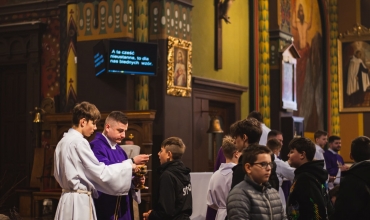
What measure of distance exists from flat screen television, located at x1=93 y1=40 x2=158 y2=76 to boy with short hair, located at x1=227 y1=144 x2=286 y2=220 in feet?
22.2

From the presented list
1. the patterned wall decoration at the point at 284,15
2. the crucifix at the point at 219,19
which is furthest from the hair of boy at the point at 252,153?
the patterned wall decoration at the point at 284,15

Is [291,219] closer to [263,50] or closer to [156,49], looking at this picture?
[156,49]

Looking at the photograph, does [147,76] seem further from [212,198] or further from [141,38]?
[212,198]

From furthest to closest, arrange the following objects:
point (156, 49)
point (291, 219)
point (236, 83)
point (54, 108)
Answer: point (236, 83) → point (54, 108) → point (156, 49) → point (291, 219)

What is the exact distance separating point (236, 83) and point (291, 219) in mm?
10165

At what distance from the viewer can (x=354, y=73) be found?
20.5 m

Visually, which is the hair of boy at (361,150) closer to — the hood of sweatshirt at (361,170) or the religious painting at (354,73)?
the hood of sweatshirt at (361,170)

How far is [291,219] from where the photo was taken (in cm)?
535

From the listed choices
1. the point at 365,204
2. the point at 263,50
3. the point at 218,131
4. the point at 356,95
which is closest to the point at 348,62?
the point at 356,95

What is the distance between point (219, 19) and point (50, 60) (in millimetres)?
3575

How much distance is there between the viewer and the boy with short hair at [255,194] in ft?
14.7

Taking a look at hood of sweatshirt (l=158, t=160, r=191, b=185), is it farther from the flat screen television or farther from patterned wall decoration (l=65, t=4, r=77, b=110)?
patterned wall decoration (l=65, t=4, r=77, b=110)

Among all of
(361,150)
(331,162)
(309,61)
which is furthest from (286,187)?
(309,61)

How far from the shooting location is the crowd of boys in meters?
4.68
